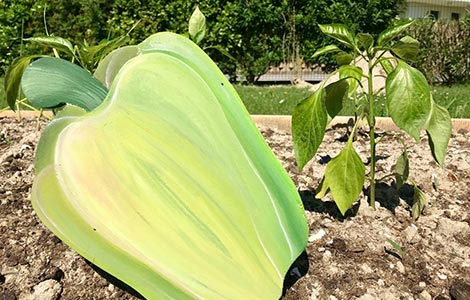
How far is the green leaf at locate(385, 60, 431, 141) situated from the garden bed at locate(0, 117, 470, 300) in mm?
354

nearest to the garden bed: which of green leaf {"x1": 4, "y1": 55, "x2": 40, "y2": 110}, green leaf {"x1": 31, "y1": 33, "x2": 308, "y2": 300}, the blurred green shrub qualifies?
green leaf {"x1": 31, "y1": 33, "x2": 308, "y2": 300}

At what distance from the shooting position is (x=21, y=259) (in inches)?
50.6

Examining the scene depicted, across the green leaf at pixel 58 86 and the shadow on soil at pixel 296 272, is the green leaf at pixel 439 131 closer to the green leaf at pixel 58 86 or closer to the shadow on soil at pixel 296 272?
the shadow on soil at pixel 296 272

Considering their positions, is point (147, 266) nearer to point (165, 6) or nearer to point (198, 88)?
point (198, 88)

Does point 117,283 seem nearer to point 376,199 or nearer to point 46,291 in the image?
point 46,291

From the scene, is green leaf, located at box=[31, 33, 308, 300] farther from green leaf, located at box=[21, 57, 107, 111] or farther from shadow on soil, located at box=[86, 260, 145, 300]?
shadow on soil, located at box=[86, 260, 145, 300]

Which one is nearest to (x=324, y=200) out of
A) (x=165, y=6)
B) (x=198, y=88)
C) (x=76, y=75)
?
(x=198, y=88)

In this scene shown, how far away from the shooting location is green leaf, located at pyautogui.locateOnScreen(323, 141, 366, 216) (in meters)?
1.34

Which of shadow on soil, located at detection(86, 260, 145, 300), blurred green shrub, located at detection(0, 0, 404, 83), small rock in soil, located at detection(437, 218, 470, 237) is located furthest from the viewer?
blurred green shrub, located at detection(0, 0, 404, 83)

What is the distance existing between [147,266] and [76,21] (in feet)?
29.0

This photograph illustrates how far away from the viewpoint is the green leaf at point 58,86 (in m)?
1.05

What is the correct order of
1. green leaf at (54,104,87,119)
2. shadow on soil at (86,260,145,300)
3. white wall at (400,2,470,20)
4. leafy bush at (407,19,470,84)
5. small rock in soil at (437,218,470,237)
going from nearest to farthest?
green leaf at (54,104,87,119) → shadow on soil at (86,260,145,300) → small rock in soil at (437,218,470,237) → leafy bush at (407,19,470,84) → white wall at (400,2,470,20)

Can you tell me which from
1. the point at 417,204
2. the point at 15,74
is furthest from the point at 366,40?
the point at 15,74

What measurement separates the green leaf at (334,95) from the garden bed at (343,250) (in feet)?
1.05
